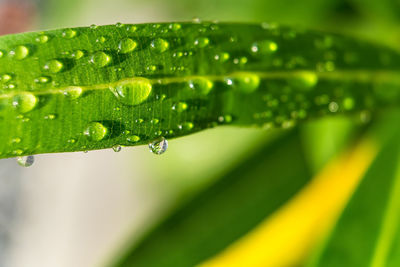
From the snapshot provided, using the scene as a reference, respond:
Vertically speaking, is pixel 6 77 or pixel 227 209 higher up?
pixel 227 209

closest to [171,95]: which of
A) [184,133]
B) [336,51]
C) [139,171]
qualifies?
[184,133]

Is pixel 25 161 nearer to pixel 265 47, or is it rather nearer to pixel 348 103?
pixel 265 47

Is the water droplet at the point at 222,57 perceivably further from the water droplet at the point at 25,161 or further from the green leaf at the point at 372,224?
the green leaf at the point at 372,224

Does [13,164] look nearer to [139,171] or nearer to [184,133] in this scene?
[139,171]

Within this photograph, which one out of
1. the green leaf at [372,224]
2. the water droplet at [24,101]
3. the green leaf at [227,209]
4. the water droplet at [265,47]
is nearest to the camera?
the water droplet at [24,101]

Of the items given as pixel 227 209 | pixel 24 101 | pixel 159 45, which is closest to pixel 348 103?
pixel 159 45

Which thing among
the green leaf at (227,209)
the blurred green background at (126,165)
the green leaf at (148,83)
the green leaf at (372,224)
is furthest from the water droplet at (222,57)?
the green leaf at (227,209)

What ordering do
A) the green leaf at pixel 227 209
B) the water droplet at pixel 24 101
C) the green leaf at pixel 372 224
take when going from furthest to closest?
the green leaf at pixel 227 209, the green leaf at pixel 372 224, the water droplet at pixel 24 101

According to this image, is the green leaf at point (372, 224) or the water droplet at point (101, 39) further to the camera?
the green leaf at point (372, 224)
